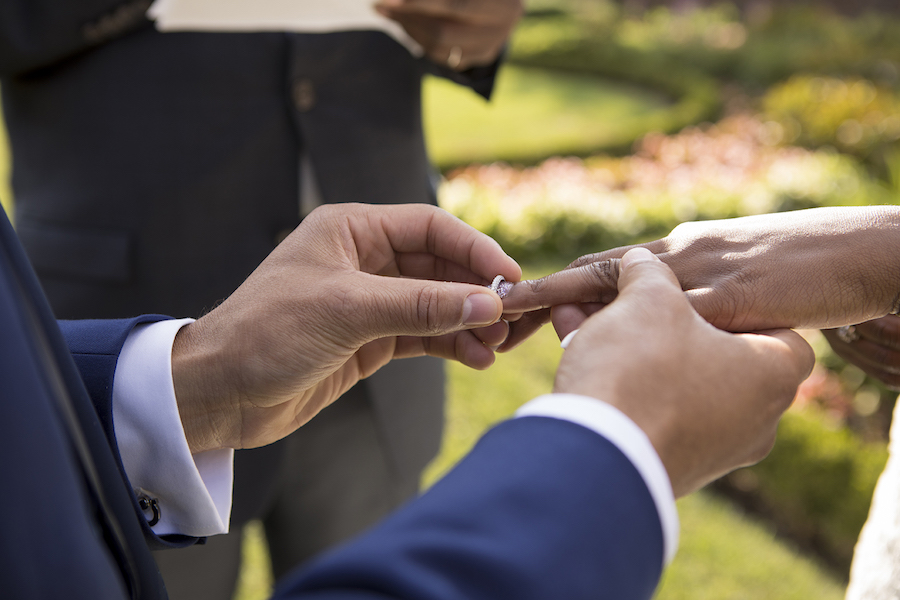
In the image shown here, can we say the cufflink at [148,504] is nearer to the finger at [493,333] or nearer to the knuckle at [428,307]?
the knuckle at [428,307]

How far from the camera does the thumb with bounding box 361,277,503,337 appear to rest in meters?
1.24

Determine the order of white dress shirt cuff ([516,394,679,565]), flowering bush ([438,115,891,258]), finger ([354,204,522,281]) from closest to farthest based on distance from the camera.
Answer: white dress shirt cuff ([516,394,679,565]) → finger ([354,204,522,281]) → flowering bush ([438,115,891,258])

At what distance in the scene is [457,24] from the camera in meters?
1.99

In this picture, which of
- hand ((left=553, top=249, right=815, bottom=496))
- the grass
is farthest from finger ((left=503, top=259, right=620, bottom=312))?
the grass

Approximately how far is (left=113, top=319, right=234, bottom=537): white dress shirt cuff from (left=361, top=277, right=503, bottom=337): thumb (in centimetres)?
42

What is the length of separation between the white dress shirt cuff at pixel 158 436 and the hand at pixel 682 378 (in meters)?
0.80

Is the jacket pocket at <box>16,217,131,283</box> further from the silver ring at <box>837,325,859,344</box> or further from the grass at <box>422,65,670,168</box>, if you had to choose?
the grass at <box>422,65,670,168</box>

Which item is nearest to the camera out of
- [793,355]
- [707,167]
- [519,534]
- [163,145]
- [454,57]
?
[519,534]

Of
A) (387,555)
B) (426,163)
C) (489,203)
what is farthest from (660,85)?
(387,555)

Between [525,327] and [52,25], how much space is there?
144 centimetres

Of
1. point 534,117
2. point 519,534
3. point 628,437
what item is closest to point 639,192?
point 534,117

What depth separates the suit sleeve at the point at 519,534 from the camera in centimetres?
62

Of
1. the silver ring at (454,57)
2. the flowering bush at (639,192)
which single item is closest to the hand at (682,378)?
the silver ring at (454,57)

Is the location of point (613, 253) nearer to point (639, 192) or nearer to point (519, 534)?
point (519, 534)
